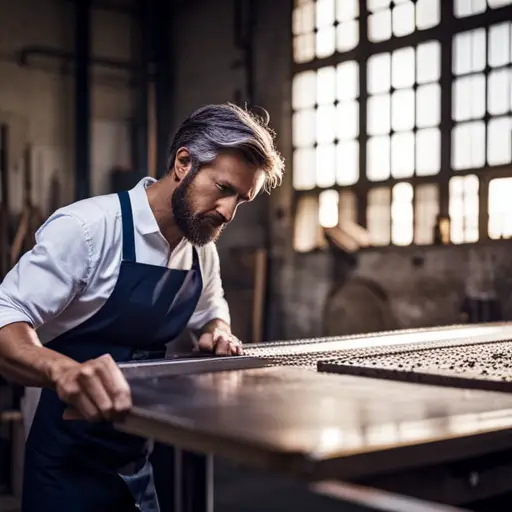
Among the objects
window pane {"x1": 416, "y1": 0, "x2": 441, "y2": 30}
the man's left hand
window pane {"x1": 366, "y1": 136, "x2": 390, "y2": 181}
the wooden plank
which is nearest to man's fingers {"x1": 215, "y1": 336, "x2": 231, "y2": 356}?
the man's left hand

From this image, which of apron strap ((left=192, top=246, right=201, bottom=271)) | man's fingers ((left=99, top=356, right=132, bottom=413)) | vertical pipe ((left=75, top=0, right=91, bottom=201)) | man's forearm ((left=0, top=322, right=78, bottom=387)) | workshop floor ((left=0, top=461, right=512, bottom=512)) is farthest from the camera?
vertical pipe ((left=75, top=0, right=91, bottom=201))

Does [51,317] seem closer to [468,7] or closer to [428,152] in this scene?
[428,152]

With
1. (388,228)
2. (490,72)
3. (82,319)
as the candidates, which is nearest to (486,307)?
(388,228)

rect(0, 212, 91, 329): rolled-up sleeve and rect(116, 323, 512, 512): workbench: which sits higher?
rect(0, 212, 91, 329): rolled-up sleeve

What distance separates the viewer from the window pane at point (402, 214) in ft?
18.2

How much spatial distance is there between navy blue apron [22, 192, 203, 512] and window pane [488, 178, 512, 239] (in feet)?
11.1

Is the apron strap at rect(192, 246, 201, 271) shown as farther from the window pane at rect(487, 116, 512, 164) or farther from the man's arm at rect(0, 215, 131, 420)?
the window pane at rect(487, 116, 512, 164)

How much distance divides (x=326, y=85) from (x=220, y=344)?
449cm

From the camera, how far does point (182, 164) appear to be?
80.5 inches

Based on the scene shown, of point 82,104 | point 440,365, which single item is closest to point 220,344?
point 440,365

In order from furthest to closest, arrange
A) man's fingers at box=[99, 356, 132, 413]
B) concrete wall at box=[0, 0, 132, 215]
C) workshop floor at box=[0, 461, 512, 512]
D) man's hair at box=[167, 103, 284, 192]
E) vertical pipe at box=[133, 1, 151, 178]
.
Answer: vertical pipe at box=[133, 1, 151, 178]
concrete wall at box=[0, 0, 132, 215]
workshop floor at box=[0, 461, 512, 512]
man's hair at box=[167, 103, 284, 192]
man's fingers at box=[99, 356, 132, 413]

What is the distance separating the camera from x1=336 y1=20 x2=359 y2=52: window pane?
5957 mm

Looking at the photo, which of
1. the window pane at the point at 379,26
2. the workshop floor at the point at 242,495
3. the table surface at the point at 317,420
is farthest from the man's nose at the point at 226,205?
the window pane at the point at 379,26

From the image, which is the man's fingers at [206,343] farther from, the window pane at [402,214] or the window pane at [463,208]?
the window pane at [402,214]
